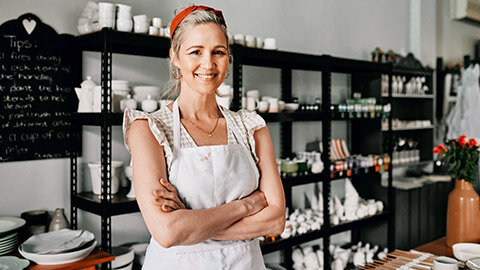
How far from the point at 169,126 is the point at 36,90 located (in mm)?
1437

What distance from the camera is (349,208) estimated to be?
12.6ft

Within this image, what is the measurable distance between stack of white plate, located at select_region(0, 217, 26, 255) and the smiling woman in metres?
1.10

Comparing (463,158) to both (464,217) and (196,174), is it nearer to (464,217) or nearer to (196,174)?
(464,217)

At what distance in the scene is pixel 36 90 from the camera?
8.09 feet

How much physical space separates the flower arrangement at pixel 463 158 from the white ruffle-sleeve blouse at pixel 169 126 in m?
1.45

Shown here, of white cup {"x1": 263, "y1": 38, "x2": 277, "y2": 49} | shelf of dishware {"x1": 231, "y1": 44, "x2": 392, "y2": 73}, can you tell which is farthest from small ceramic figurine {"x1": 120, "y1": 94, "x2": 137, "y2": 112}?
white cup {"x1": 263, "y1": 38, "x2": 277, "y2": 49}

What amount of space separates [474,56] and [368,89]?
11.2ft

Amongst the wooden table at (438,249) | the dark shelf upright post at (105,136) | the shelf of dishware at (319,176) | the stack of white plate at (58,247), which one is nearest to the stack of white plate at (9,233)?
the stack of white plate at (58,247)

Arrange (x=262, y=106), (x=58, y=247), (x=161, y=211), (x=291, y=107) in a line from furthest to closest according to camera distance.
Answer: (x=291, y=107) → (x=262, y=106) → (x=58, y=247) → (x=161, y=211)

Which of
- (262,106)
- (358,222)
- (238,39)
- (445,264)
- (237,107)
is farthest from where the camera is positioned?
(358,222)

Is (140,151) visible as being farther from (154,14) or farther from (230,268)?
(154,14)

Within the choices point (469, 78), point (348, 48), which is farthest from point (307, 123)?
point (469, 78)

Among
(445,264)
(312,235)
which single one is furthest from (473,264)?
(312,235)

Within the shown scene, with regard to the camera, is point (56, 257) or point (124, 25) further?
point (124, 25)
